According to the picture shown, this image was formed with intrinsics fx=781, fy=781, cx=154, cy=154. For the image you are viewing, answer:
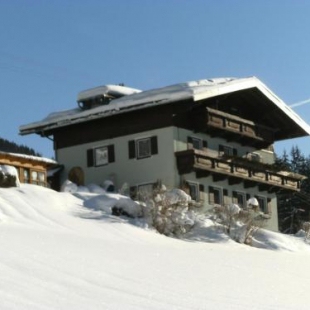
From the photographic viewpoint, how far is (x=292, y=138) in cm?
4288

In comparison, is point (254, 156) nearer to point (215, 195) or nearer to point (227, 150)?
point (227, 150)

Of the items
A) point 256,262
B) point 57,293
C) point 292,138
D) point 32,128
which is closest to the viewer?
point 57,293

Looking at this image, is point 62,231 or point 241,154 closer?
point 62,231

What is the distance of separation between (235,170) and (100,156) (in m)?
6.41

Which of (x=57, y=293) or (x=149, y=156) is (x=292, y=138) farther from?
(x=57, y=293)

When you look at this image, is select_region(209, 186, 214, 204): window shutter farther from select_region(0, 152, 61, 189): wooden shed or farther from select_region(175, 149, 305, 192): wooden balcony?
select_region(0, 152, 61, 189): wooden shed

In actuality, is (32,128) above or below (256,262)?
above

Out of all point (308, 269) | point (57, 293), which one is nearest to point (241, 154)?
point (308, 269)

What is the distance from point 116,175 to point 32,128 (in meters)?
5.62

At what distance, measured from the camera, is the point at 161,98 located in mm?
34188

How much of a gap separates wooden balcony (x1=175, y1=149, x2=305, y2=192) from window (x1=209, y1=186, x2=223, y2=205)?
1.57ft

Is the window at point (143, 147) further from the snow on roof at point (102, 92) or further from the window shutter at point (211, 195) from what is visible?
the snow on roof at point (102, 92)

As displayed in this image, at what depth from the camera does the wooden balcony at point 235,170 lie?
3397 centimetres

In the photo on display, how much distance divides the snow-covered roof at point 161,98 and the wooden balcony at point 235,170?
8.24ft
